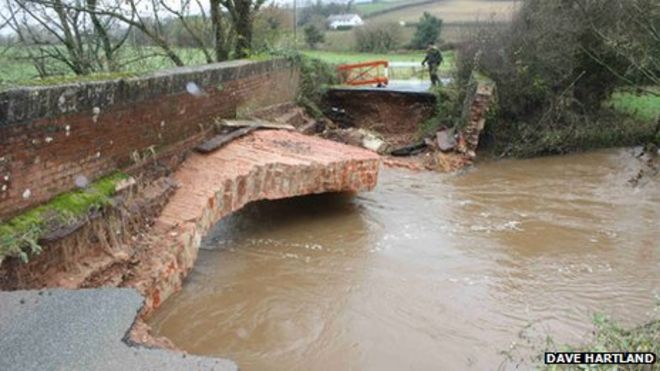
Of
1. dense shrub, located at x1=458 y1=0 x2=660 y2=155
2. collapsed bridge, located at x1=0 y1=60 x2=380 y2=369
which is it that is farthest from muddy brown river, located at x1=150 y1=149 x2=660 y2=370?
dense shrub, located at x1=458 y1=0 x2=660 y2=155

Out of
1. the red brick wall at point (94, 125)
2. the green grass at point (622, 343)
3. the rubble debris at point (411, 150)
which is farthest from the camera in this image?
the rubble debris at point (411, 150)

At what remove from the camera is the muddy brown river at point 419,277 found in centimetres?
583

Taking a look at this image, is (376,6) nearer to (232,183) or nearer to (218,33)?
(218,33)

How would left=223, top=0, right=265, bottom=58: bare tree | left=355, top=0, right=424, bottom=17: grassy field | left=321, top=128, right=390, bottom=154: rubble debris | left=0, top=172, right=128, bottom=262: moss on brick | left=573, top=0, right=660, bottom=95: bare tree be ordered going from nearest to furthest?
left=0, top=172, right=128, bottom=262: moss on brick < left=573, top=0, right=660, bottom=95: bare tree < left=223, top=0, right=265, bottom=58: bare tree < left=321, top=128, right=390, bottom=154: rubble debris < left=355, top=0, right=424, bottom=17: grassy field

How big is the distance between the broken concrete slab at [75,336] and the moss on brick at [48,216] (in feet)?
2.00

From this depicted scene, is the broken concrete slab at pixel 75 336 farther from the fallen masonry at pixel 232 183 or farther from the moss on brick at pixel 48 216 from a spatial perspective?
the fallen masonry at pixel 232 183

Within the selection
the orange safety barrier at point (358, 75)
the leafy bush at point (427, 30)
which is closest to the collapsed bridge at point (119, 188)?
the orange safety barrier at point (358, 75)

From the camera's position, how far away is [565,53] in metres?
14.2

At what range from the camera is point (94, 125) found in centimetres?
621

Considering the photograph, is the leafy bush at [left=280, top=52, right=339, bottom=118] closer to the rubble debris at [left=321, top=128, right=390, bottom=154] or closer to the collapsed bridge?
Result: the rubble debris at [left=321, top=128, right=390, bottom=154]

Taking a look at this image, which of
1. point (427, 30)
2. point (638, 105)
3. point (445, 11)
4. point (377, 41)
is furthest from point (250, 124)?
point (445, 11)

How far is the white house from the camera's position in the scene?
1802 inches

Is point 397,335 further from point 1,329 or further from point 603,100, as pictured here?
point 603,100

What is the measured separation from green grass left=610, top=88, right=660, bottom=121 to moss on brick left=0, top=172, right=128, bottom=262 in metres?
14.5
